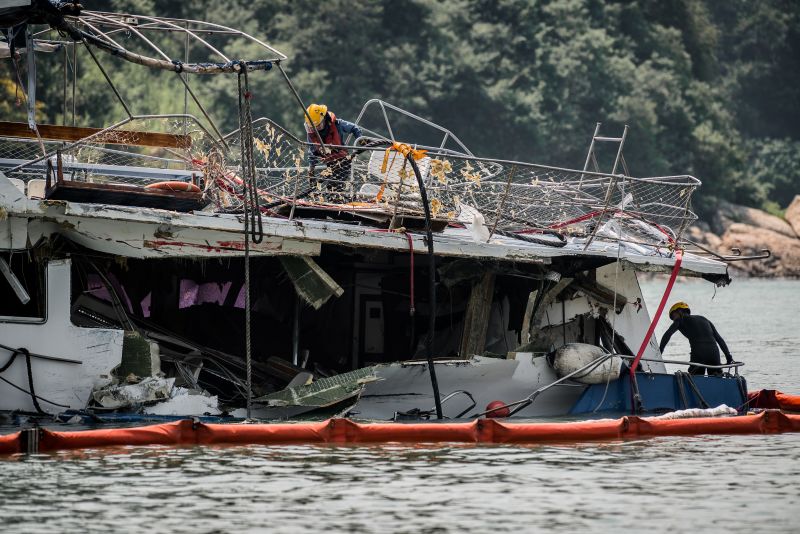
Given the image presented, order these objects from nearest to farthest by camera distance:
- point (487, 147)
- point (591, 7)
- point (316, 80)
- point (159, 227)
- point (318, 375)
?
point (159, 227), point (318, 375), point (316, 80), point (487, 147), point (591, 7)

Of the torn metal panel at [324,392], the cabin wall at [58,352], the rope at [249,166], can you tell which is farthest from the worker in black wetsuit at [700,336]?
the cabin wall at [58,352]

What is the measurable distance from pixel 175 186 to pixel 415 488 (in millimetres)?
4379

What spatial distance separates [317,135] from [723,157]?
52.7 meters

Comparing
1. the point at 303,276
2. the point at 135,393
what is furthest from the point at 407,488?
the point at 303,276

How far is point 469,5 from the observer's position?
67438 mm

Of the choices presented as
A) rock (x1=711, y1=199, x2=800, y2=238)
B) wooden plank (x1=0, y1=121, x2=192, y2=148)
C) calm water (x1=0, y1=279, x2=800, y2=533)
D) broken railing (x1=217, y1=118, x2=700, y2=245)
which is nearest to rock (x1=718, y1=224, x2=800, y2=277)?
rock (x1=711, y1=199, x2=800, y2=238)

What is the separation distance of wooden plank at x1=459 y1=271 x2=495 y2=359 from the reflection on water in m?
2.87

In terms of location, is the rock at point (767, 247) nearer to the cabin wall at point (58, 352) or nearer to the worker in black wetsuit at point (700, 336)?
the worker in black wetsuit at point (700, 336)

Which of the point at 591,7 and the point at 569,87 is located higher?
the point at 591,7

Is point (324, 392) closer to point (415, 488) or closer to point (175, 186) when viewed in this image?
point (175, 186)

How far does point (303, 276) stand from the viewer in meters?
15.0

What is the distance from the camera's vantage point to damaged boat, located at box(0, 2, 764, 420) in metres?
14.0

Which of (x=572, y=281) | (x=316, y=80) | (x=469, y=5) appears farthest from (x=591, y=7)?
(x=572, y=281)

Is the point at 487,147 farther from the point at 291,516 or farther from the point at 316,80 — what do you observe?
the point at 291,516
